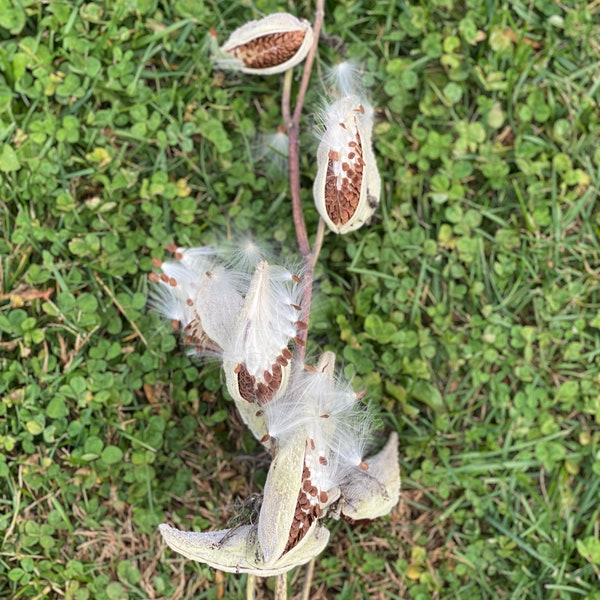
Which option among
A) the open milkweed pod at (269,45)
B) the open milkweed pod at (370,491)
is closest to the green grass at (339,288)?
the open milkweed pod at (269,45)

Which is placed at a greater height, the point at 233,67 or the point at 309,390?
the point at 233,67

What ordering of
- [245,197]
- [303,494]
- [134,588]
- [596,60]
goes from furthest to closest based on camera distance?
[596,60] → [245,197] → [134,588] → [303,494]

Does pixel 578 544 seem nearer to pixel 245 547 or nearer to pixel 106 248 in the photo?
pixel 245 547

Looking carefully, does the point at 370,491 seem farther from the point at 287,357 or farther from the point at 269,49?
→ the point at 269,49

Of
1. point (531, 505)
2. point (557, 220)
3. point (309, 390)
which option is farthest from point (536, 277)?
point (309, 390)

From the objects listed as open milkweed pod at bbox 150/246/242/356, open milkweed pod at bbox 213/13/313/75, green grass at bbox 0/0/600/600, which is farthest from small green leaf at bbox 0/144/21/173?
open milkweed pod at bbox 213/13/313/75

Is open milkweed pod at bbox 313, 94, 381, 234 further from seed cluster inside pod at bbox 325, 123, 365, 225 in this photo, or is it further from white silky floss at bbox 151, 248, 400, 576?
white silky floss at bbox 151, 248, 400, 576

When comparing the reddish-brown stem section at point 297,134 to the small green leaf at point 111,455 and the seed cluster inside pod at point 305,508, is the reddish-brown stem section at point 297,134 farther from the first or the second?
the small green leaf at point 111,455
